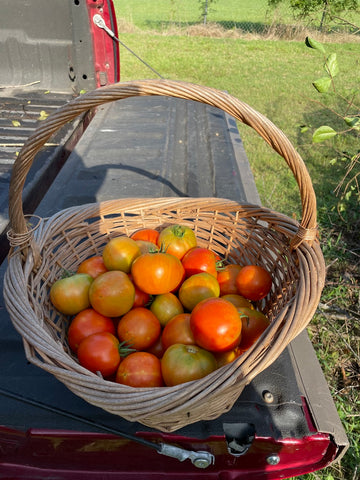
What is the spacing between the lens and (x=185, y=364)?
1.10 meters

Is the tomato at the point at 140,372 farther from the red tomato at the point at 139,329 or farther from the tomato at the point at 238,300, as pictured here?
the tomato at the point at 238,300

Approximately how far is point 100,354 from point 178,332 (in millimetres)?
260

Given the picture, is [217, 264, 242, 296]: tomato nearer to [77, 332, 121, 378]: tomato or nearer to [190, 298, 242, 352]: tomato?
[190, 298, 242, 352]: tomato

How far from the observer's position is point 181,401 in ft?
2.96

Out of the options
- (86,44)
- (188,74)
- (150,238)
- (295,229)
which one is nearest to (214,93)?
(295,229)

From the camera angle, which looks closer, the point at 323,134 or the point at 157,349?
the point at 323,134

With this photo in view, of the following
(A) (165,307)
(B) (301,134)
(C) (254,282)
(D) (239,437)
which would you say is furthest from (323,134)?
(B) (301,134)

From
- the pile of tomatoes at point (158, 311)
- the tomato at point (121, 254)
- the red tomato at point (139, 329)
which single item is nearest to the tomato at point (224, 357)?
the pile of tomatoes at point (158, 311)

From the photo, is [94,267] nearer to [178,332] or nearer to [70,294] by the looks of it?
[70,294]

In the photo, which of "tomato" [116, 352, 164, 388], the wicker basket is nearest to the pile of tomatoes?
"tomato" [116, 352, 164, 388]

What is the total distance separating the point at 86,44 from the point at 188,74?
5.34m

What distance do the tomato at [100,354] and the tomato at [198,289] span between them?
1.11 ft

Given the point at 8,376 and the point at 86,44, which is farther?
the point at 86,44

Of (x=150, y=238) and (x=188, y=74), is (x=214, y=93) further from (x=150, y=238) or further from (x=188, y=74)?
(x=188, y=74)
